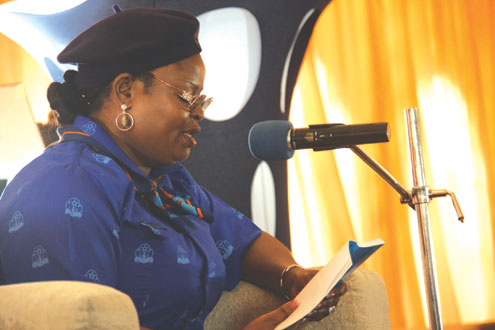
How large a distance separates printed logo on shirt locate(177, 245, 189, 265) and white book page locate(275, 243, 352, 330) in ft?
0.88

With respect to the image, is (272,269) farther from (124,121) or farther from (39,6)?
(39,6)

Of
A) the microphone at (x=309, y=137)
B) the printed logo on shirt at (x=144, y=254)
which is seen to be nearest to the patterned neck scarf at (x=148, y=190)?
the printed logo on shirt at (x=144, y=254)

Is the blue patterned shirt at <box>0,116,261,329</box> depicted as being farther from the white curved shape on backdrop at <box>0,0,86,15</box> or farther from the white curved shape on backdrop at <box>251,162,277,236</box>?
the white curved shape on backdrop at <box>0,0,86,15</box>

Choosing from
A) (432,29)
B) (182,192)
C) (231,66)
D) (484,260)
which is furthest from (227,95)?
(182,192)

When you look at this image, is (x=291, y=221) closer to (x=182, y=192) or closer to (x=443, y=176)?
(x=443, y=176)

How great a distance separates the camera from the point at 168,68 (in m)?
1.44

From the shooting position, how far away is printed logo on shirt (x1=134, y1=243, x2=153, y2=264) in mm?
1222

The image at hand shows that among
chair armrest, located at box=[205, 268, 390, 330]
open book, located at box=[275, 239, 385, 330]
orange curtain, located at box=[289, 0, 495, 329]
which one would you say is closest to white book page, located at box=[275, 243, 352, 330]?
open book, located at box=[275, 239, 385, 330]

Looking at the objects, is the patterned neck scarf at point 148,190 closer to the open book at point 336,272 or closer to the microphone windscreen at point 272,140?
the microphone windscreen at point 272,140

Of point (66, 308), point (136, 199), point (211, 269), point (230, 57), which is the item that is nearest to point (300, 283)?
point (211, 269)

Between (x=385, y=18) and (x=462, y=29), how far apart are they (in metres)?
0.45

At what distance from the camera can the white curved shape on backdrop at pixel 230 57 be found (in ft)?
11.9

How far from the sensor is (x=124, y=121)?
139cm

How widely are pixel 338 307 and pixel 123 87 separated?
0.76 metres
